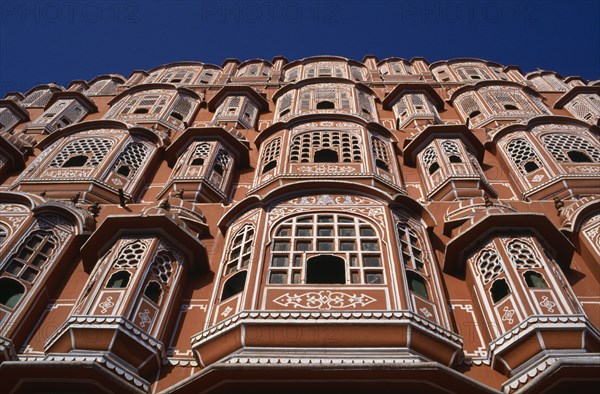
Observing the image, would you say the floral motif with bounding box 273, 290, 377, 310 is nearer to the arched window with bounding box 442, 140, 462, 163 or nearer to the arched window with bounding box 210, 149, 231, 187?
the arched window with bounding box 210, 149, 231, 187

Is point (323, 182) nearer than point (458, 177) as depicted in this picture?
Yes

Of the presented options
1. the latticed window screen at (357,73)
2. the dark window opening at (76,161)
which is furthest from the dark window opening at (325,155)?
the latticed window screen at (357,73)

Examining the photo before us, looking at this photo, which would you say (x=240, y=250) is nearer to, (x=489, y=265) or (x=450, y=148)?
(x=489, y=265)

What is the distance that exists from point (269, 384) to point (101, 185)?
30.1 feet

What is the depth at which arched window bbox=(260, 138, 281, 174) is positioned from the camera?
16.5 meters

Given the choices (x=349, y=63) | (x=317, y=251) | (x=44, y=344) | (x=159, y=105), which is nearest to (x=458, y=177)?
(x=317, y=251)

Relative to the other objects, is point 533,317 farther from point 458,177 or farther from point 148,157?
point 148,157

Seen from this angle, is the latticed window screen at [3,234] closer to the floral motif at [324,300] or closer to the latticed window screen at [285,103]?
the floral motif at [324,300]

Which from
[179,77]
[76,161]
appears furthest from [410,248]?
[179,77]

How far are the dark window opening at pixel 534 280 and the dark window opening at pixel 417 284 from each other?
1.67 meters

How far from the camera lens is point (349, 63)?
97.1ft

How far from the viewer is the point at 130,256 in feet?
36.1

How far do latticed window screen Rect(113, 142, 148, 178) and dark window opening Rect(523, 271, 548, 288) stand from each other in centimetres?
1062

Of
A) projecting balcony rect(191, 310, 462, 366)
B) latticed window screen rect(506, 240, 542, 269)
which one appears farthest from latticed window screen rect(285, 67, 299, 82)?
projecting balcony rect(191, 310, 462, 366)
